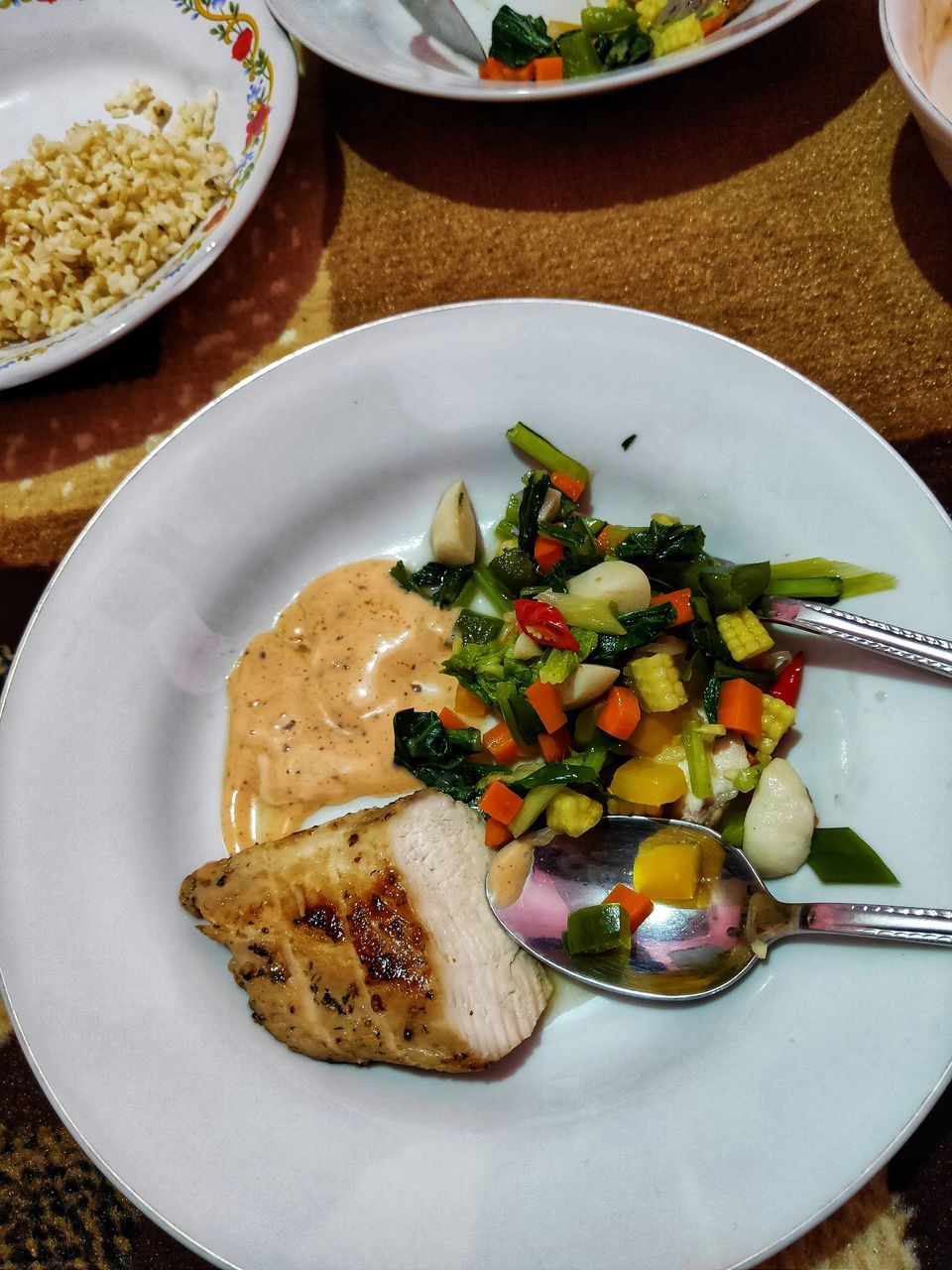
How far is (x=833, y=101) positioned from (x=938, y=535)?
132cm

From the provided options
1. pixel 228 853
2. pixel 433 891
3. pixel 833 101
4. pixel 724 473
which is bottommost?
pixel 228 853

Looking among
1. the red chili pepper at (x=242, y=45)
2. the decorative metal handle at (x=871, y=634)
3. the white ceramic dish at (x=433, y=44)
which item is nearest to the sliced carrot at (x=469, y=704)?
the decorative metal handle at (x=871, y=634)

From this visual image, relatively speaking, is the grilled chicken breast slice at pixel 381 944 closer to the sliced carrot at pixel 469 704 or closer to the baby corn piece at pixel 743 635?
the sliced carrot at pixel 469 704

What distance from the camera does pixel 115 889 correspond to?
1.97 meters

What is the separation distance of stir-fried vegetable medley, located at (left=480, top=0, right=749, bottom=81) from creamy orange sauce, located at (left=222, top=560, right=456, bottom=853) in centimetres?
135

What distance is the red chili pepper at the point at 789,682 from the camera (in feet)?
6.45

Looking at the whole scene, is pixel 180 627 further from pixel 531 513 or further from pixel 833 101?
pixel 833 101

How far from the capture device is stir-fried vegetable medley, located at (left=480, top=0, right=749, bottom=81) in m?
2.22

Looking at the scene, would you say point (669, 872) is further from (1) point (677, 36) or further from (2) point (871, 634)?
(1) point (677, 36)

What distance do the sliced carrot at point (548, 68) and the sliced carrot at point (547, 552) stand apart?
122 centimetres

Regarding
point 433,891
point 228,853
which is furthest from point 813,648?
point 228,853

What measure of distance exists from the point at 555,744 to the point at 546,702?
13cm

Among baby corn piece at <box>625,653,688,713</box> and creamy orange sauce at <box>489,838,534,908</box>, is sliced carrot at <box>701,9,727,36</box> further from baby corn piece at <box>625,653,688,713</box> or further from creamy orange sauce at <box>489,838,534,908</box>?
creamy orange sauce at <box>489,838,534,908</box>

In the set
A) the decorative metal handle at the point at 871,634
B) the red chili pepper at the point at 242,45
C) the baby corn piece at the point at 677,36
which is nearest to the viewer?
the decorative metal handle at the point at 871,634
